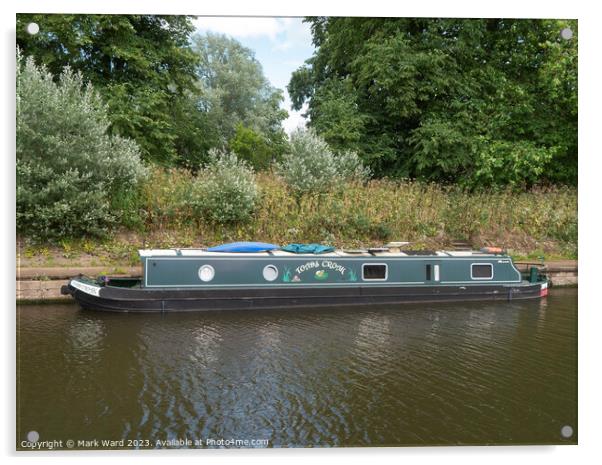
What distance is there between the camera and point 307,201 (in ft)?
51.1

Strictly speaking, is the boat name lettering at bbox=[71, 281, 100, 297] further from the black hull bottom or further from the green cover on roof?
the green cover on roof

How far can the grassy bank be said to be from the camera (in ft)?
44.9

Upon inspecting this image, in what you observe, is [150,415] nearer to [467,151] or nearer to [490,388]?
[490,388]

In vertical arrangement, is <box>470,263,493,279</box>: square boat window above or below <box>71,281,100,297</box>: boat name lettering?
above

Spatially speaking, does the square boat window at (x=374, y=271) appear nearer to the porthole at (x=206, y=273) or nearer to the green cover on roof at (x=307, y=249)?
the green cover on roof at (x=307, y=249)

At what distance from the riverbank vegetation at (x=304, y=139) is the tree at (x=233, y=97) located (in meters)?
0.07

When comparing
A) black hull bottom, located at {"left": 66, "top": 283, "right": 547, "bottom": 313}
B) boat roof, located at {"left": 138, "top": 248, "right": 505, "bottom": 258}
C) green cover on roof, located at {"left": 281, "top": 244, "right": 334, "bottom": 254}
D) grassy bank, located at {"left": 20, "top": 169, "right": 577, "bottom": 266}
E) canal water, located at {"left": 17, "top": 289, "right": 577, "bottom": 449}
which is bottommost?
canal water, located at {"left": 17, "top": 289, "right": 577, "bottom": 449}

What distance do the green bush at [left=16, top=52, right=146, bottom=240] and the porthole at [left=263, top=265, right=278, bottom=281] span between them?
A: 401 centimetres

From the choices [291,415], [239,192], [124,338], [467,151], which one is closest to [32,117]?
[124,338]

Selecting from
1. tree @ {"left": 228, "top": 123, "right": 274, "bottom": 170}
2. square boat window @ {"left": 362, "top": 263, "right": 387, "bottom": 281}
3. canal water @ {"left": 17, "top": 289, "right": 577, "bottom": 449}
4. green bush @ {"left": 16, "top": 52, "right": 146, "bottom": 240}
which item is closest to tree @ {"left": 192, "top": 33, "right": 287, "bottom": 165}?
tree @ {"left": 228, "top": 123, "right": 274, "bottom": 170}

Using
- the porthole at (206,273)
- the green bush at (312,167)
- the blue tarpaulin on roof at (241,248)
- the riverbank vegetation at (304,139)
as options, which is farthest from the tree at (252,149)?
the porthole at (206,273)

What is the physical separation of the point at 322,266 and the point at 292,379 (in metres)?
5.04

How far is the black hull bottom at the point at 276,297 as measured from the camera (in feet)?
36.4

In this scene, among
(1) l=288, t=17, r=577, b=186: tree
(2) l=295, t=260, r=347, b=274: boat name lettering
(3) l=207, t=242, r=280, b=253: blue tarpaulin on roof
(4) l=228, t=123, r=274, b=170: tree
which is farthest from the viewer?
(4) l=228, t=123, r=274, b=170: tree
